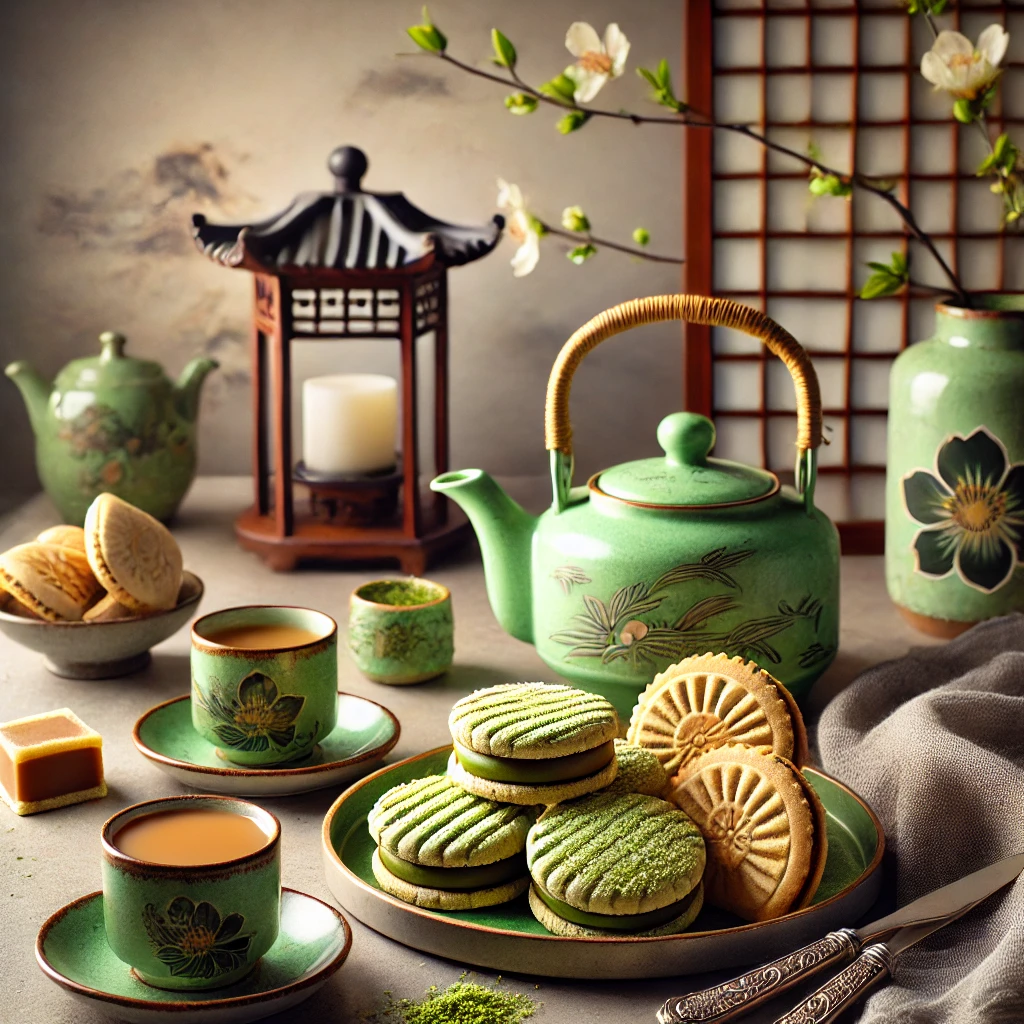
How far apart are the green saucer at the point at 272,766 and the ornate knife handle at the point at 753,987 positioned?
35 cm

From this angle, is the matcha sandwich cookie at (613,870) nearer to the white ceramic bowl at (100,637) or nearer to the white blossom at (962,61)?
the white ceramic bowl at (100,637)

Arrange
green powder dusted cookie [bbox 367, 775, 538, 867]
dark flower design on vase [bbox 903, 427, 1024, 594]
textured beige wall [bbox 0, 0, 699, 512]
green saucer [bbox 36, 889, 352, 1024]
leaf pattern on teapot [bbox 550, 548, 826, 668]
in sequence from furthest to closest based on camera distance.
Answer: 1. textured beige wall [bbox 0, 0, 699, 512]
2. dark flower design on vase [bbox 903, 427, 1024, 594]
3. leaf pattern on teapot [bbox 550, 548, 826, 668]
4. green powder dusted cookie [bbox 367, 775, 538, 867]
5. green saucer [bbox 36, 889, 352, 1024]

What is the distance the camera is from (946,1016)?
750mm

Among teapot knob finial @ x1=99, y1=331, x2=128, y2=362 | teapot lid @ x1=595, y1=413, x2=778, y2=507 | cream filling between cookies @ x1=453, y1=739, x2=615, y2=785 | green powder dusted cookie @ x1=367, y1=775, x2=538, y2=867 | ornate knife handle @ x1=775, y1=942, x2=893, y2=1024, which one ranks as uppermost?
teapot knob finial @ x1=99, y1=331, x2=128, y2=362

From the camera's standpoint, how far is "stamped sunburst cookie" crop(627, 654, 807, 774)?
909 millimetres

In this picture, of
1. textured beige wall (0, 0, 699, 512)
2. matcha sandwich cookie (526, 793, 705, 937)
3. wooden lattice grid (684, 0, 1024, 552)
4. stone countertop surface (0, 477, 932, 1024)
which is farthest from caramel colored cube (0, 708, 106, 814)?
textured beige wall (0, 0, 699, 512)

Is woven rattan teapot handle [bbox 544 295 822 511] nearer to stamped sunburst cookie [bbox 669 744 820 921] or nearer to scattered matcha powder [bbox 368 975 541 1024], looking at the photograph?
stamped sunburst cookie [bbox 669 744 820 921]

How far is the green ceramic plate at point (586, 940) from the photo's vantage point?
786mm

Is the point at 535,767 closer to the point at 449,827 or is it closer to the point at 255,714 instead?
the point at 449,827

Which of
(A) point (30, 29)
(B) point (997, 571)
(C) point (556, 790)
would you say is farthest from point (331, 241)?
(C) point (556, 790)

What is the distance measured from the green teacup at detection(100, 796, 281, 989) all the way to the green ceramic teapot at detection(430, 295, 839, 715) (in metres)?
Answer: 0.42

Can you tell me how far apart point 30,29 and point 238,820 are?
1.35 meters

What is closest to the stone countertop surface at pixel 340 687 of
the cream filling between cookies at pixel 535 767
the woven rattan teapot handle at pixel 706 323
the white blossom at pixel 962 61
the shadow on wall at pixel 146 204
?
the cream filling between cookies at pixel 535 767

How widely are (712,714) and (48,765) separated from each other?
464 millimetres
